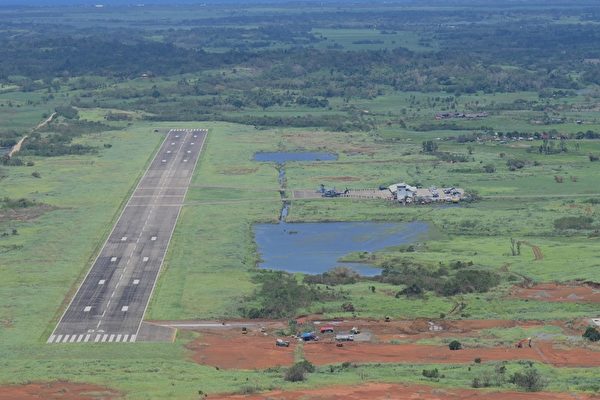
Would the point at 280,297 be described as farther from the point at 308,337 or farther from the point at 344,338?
the point at 344,338

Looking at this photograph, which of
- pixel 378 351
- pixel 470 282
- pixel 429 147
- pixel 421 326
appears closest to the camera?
pixel 378 351

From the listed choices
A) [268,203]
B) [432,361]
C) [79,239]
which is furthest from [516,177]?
[432,361]

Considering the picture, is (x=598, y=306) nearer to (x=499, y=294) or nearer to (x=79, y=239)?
(x=499, y=294)

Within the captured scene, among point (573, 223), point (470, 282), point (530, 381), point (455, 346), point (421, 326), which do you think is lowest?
point (573, 223)

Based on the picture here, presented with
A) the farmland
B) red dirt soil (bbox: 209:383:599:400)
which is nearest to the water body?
the farmland

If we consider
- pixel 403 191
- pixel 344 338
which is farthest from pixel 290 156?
pixel 344 338

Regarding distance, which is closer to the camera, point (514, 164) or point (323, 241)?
point (323, 241)
